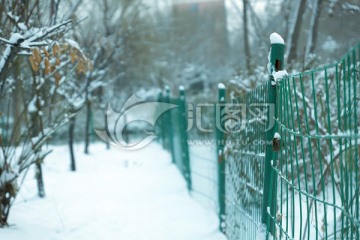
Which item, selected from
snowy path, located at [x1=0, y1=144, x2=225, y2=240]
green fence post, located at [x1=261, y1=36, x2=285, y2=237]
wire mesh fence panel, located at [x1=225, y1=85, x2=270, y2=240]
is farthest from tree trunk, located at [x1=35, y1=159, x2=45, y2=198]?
green fence post, located at [x1=261, y1=36, x2=285, y2=237]

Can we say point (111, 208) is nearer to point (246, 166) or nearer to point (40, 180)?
point (40, 180)

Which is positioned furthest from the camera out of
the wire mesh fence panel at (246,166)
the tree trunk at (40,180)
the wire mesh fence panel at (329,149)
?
the tree trunk at (40,180)

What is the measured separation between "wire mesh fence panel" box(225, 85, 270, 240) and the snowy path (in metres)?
0.63

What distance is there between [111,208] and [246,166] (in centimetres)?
251

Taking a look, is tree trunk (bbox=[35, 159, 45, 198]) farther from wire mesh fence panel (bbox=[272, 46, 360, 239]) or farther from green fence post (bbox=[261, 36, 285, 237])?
green fence post (bbox=[261, 36, 285, 237])

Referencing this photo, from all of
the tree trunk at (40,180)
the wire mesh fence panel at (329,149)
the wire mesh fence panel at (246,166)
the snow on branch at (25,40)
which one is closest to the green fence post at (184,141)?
the wire mesh fence panel at (246,166)

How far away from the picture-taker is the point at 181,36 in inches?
1164

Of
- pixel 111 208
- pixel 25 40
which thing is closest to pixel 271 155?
pixel 25 40

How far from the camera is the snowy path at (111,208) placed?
13.2 ft

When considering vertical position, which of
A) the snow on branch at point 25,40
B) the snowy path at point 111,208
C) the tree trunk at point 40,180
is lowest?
the snowy path at point 111,208

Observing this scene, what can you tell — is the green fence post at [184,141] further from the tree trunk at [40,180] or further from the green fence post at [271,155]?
the green fence post at [271,155]

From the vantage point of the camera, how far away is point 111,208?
5055 millimetres

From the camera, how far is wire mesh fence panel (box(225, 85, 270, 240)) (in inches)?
103

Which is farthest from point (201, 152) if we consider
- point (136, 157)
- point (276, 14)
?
point (276, 14)
